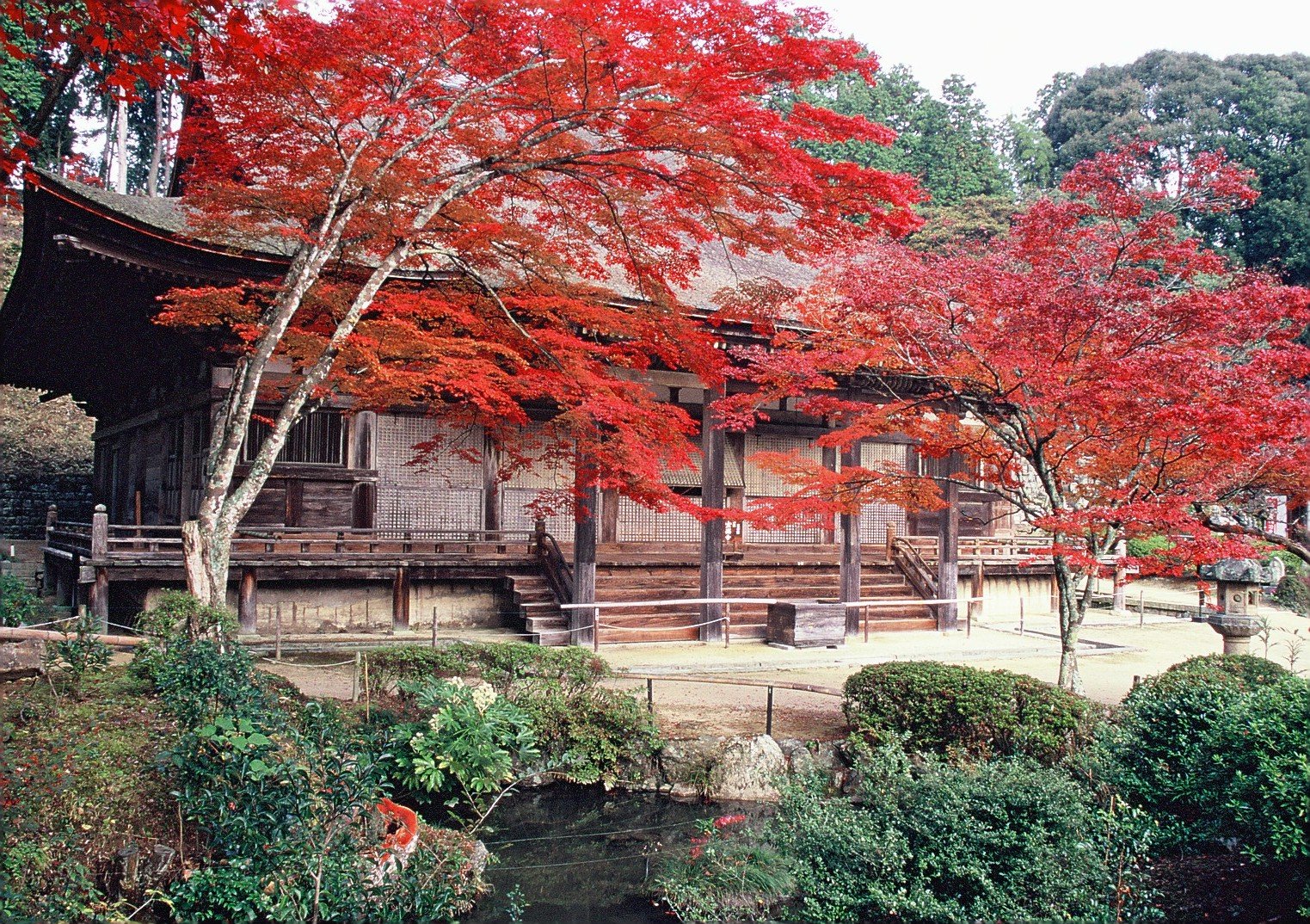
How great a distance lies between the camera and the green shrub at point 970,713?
8141 millimetres

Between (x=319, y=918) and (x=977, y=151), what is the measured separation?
157 feet

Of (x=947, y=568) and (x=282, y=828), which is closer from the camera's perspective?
(x=282, y=828)

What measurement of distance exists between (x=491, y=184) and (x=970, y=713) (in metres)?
8.73

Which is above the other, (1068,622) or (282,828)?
(1068,622)

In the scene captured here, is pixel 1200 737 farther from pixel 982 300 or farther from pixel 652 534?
pixel 652 534

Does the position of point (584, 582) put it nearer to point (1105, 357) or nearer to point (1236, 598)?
point (1105, 357)

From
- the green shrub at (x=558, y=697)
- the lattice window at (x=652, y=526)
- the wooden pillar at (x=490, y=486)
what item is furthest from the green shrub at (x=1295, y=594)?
the green shrub at (x=558, y=697)

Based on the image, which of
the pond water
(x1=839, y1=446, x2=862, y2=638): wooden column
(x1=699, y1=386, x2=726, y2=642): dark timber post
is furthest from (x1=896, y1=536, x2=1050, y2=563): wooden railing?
the pond water

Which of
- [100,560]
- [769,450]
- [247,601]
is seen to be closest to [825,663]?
[769,450]

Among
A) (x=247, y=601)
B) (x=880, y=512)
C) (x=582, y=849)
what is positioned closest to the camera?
(x=582, y=849)

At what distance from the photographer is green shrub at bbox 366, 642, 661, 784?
28.2 feet

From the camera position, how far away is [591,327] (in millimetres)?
12320

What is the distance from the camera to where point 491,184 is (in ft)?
40.2

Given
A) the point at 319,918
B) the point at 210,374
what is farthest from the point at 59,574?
the point at 319,918
